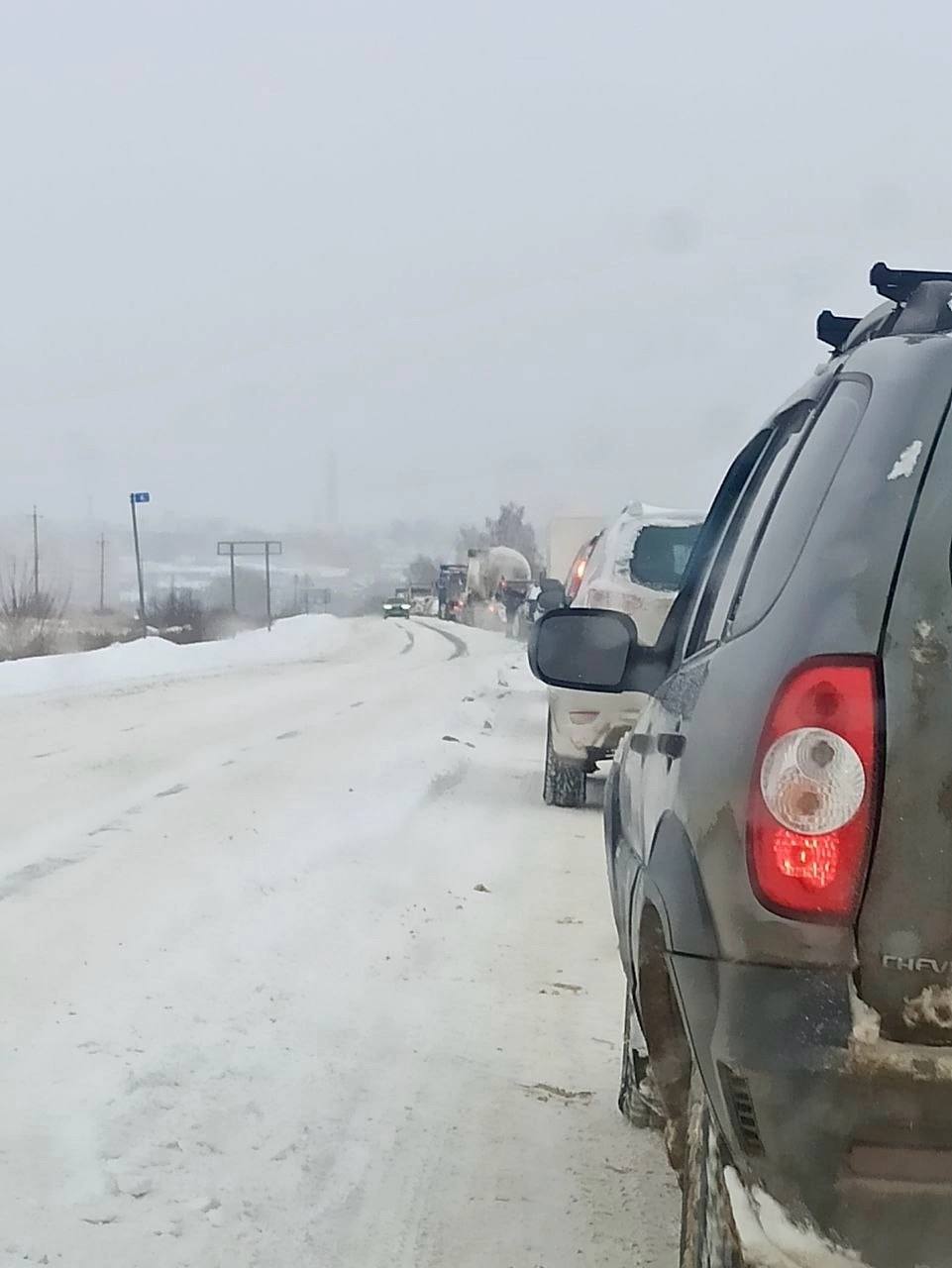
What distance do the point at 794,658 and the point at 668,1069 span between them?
119 centimetres

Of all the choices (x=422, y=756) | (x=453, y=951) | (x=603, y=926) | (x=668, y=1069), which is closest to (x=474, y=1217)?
(x=668, y=1069)

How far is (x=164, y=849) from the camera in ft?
25.5

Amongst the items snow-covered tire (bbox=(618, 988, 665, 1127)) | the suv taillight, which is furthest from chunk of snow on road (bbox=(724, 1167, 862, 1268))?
snow-covered tire (bbox=(618, 988, 665, 1127))

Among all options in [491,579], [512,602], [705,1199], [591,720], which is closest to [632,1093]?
[705,1199]

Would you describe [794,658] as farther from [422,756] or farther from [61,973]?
[422,756]

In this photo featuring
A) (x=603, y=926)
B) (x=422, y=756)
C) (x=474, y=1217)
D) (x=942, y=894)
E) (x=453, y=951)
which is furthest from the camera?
(x=422, y=756)

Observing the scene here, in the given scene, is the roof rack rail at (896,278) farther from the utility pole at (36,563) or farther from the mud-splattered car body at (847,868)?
the utility pole at (36,563)

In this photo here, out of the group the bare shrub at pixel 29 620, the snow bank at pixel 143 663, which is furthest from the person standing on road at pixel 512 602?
the bare shrub at pixel 29 620

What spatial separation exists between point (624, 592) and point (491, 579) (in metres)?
59.5

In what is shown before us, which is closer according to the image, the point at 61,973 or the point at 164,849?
the point at 61,973

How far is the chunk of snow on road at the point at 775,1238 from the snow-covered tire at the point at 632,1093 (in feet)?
5.62

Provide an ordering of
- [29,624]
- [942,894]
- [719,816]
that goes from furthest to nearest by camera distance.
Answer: [29,624]
[719,816]
[942,894]

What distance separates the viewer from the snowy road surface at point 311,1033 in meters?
3.39

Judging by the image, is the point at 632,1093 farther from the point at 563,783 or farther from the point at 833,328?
the point at 563,783
